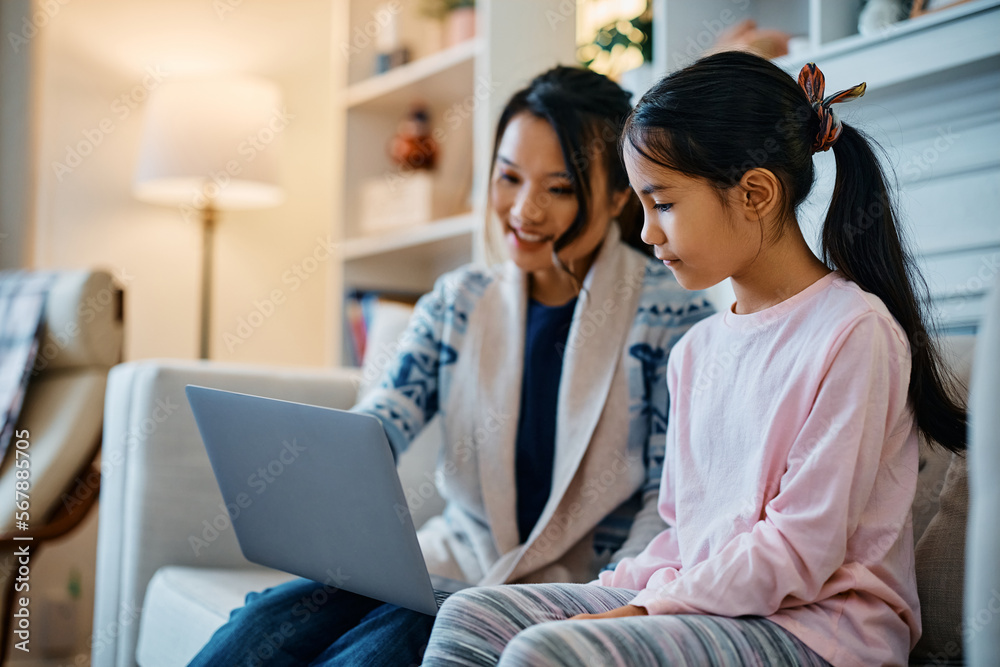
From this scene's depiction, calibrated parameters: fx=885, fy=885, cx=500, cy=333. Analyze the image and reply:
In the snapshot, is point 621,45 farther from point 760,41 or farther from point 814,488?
point 814,488

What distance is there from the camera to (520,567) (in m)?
1.05

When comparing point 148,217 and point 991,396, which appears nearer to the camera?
point 991,396

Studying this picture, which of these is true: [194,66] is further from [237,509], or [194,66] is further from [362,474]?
[362,474]

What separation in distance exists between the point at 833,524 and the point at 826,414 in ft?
0.28

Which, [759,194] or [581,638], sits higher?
[759,194]

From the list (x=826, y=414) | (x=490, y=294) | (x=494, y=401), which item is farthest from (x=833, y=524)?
(x=490, y=294)

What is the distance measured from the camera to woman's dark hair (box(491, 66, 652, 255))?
3.66 feet

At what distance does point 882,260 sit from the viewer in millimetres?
764

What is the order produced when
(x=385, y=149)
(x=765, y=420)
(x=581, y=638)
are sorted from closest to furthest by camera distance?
1. (x=581, y=638)
2. (x=765, y=420)
3. (x=385, y=149)

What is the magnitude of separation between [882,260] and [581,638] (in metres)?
0.42

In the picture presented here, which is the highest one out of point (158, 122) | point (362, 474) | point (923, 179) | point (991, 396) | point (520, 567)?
point (158, 122)

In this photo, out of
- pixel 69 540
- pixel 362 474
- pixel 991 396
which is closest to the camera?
pixel 991 396

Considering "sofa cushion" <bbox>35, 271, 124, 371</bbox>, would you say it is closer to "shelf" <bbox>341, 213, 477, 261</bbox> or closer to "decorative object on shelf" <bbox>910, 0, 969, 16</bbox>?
"shelf" <bbox>341, 213, 477, 261</bbox>

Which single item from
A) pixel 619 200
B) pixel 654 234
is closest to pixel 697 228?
pixel 654 234
